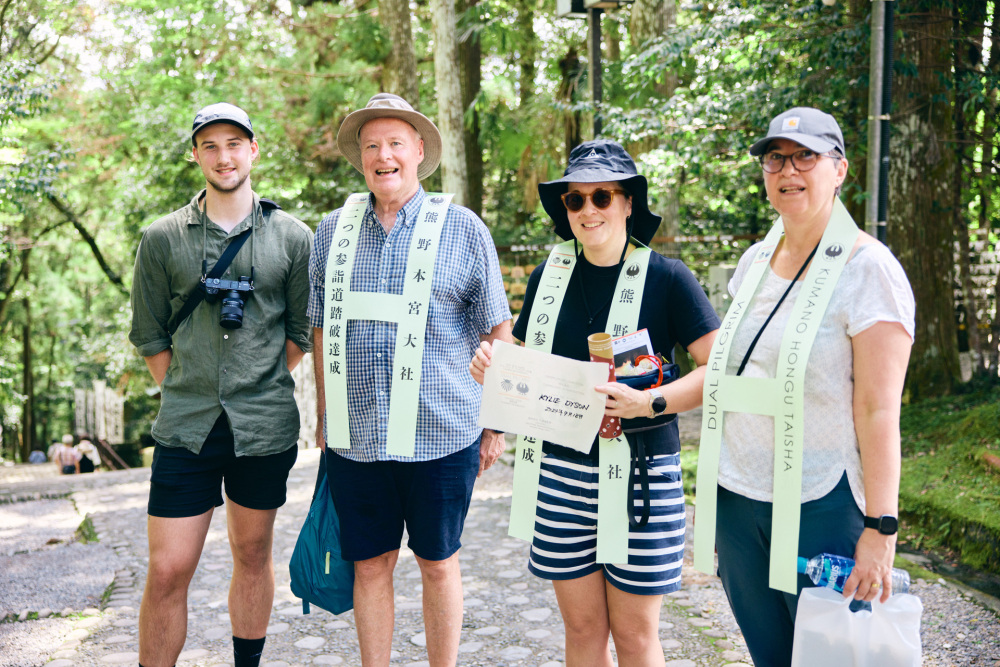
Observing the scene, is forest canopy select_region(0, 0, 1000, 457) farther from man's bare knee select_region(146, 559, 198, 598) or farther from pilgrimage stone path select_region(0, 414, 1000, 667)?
man's bare knee select_region(146, 559, 198, 598)

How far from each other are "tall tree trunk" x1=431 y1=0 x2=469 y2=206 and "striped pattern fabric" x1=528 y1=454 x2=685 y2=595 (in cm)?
887

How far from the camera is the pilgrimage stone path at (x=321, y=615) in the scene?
154 inches

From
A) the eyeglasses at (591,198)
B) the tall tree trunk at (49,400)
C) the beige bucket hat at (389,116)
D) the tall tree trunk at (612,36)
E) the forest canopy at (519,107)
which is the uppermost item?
the tall tree trunk at (612,36)

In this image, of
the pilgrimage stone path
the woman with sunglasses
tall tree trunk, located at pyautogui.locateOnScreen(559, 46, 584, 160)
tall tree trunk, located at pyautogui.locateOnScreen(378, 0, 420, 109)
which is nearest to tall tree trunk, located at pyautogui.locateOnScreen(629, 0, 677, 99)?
tall tree trunk, located at pyautogui.locateOnScreen(559, 46, 584, 160)

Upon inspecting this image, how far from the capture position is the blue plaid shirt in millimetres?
2979

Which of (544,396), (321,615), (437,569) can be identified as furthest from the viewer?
(321,615)

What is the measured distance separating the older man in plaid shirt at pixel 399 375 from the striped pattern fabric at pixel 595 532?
538mm

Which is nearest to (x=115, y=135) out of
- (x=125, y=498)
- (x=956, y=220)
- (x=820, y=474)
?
(x=125, y=498)

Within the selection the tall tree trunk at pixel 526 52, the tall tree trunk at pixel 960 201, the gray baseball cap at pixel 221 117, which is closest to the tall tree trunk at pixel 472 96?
the tall tree trunk at pixel 526 52

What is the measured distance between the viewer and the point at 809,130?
2182 millimetres

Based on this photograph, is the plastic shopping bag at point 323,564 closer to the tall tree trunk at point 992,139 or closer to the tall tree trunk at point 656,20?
the tall tree trunk at point 992,139

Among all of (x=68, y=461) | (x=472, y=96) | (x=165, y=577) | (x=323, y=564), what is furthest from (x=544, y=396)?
(x=68, y=461)

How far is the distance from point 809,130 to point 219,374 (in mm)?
2252

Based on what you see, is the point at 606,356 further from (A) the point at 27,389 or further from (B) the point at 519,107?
→ (A) the point at 27,389
